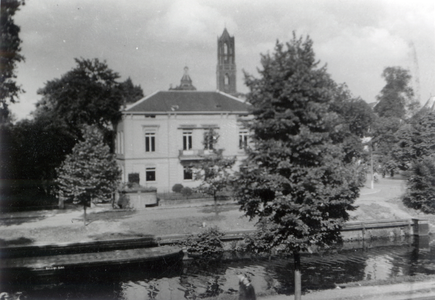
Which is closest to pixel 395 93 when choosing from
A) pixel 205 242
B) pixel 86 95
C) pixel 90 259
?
pixel 86 95

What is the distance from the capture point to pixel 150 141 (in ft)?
127

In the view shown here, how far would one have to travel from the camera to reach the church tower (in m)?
81.8

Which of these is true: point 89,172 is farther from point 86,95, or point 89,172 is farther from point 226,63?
point 226,63

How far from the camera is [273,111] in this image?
11469 mm

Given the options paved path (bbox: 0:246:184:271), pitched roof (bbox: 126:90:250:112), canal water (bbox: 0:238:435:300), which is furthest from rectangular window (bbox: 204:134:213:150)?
pitched roof (bbox: 126:90:250:112)

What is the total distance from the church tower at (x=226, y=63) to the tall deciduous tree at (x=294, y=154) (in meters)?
71.1

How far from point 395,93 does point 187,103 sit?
108ft

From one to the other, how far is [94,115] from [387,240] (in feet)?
93.5

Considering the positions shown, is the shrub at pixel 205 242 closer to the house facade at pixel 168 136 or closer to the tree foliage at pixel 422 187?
the tree foliage at pixel 422 187

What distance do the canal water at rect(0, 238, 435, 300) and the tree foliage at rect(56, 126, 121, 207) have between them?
6043mm

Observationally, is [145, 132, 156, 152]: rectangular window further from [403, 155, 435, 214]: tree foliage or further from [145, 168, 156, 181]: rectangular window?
[403, 155, 435, 214]: tree foliage

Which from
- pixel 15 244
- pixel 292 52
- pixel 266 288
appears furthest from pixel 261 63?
pixel 15 244

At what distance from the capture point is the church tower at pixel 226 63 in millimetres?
81812

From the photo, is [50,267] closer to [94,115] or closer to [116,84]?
[94,115]
